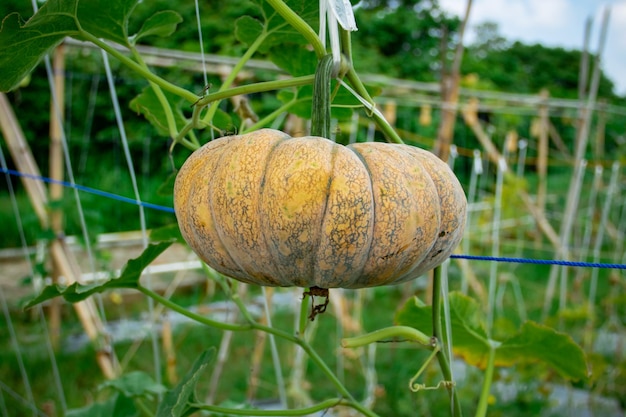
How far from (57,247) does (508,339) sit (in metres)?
1.77

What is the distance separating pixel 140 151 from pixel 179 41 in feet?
5.62

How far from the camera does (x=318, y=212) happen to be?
1.77 ft

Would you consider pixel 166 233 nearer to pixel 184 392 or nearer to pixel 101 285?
pixel 101 285

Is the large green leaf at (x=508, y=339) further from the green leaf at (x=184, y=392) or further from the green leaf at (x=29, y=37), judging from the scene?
the green leaf at (x=29, y=37)

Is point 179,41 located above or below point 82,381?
above

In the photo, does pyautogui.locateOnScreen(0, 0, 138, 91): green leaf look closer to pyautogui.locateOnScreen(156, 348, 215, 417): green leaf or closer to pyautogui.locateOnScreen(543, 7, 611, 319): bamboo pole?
pyautogui.locateOnScreen(156, 348, 215, 417): green leaf

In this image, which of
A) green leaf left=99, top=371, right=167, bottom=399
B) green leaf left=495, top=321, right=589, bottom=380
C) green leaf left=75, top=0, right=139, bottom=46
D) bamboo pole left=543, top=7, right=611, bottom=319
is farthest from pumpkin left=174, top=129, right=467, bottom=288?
bamboo pole left=543, top=7, right=611, bottom=319

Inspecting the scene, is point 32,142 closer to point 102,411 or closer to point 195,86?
point 195,86

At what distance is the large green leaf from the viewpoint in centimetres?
92

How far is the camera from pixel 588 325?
2.76m

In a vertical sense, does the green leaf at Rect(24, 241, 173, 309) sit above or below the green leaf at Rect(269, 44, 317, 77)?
below

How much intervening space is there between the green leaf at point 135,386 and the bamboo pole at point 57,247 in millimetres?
750

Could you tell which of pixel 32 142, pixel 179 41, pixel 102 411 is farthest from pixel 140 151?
pixel 102 411

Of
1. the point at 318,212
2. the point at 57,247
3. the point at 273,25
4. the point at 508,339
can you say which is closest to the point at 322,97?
the point at 318,212
